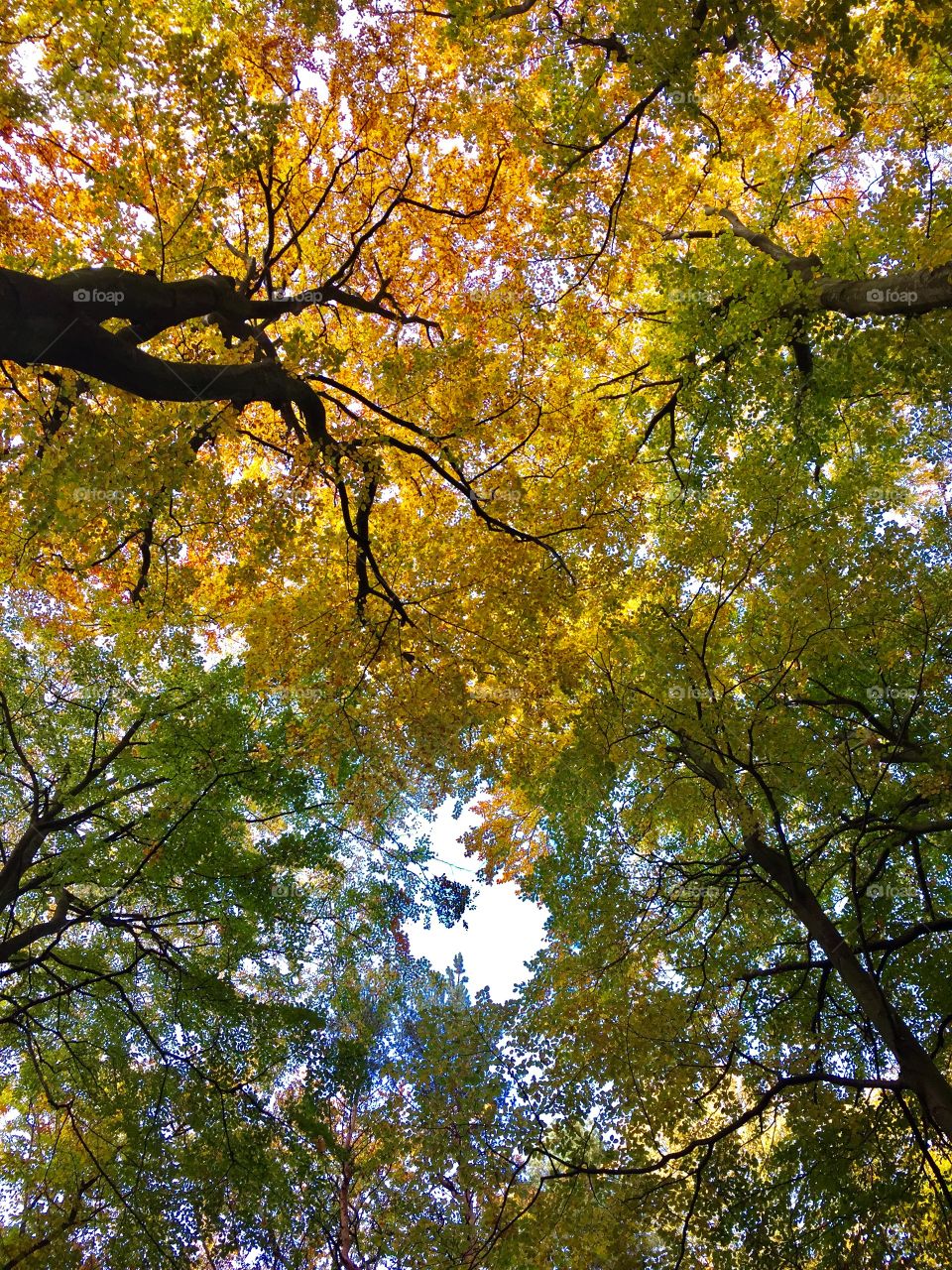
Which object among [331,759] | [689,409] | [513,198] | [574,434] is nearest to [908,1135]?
[331,759]

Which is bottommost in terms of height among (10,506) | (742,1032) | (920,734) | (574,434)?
(742,1032)

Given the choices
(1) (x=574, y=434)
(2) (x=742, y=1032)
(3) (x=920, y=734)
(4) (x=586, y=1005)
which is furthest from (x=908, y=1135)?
(1) (x=574, y=434)

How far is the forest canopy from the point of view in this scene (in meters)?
5.77

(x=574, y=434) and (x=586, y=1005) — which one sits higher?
(x=574, y=434)

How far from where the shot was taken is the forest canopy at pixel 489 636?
5773 mm

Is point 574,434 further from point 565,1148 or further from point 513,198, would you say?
point 565,1148

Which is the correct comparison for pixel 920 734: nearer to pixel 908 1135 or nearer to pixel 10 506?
pixel 908 1135

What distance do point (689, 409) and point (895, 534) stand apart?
7.91ft

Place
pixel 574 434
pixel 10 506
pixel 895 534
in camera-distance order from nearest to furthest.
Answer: pixel 895 534 → pixel 10 506 → pixel 574 434

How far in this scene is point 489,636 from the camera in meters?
8.28

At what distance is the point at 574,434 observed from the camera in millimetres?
9867

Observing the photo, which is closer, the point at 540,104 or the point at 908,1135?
the point at 908,1135

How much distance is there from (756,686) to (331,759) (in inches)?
179

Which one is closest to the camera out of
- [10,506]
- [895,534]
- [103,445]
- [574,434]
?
[103,445]
